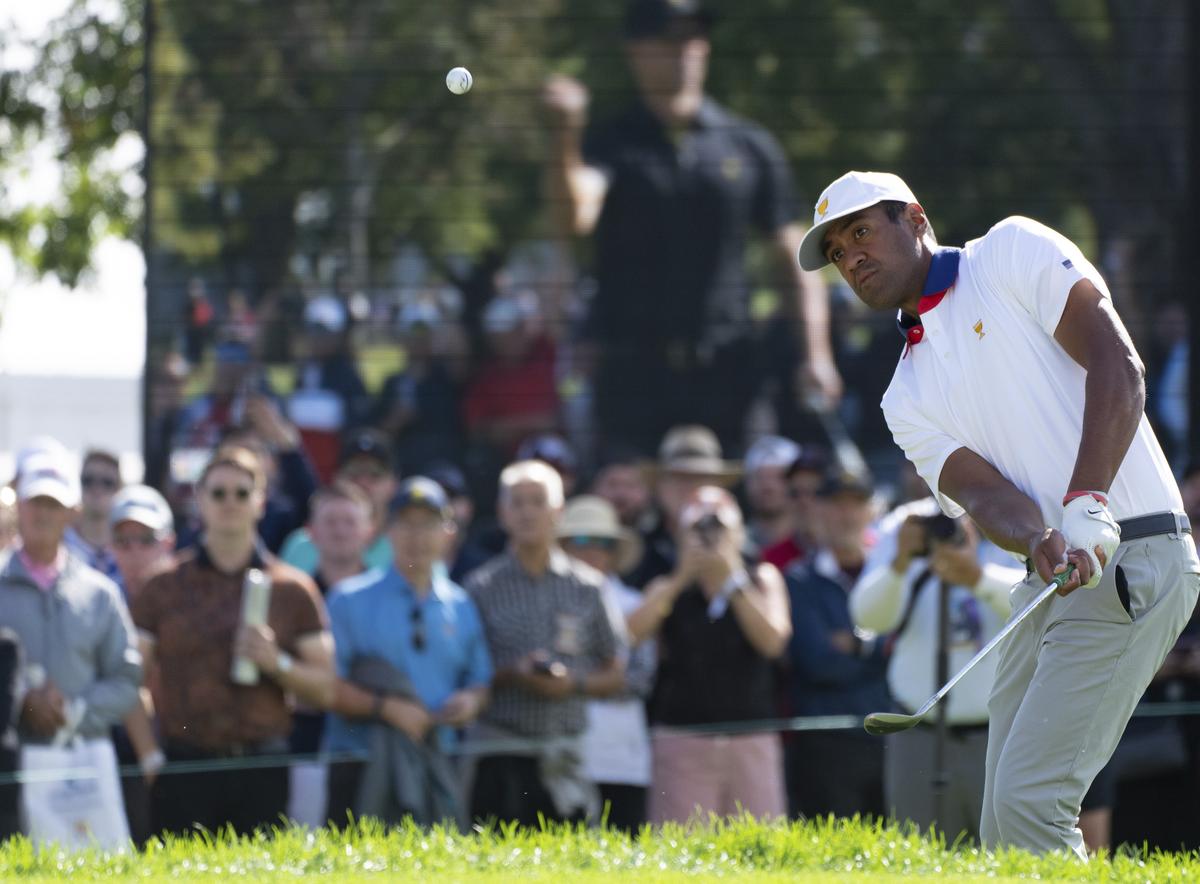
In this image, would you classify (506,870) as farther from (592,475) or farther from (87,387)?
(87,387)

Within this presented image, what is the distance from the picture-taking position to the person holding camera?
8.05 m

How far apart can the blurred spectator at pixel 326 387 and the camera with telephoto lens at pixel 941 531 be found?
14.9 ft

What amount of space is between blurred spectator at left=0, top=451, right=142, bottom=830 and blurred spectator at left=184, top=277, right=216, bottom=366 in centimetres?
313

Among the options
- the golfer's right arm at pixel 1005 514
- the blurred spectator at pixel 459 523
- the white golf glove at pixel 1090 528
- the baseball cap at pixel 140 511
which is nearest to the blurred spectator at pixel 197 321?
the blurred spectator at pixel 459 523

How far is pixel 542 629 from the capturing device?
29.6ft

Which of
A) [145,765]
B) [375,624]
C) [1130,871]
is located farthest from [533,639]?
[1130,871]

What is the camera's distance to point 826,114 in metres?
12.4

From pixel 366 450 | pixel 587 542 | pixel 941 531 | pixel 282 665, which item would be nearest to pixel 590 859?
pixel 941 531

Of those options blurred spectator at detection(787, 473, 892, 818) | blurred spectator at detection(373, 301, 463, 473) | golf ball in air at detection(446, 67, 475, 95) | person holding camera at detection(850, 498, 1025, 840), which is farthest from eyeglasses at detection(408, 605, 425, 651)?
blurred spectator at detection(373, 301, 463, 473)

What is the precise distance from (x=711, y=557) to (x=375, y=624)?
5.12ft

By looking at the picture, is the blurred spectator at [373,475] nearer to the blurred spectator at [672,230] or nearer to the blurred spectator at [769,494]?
the blurred spectator at [672,230]

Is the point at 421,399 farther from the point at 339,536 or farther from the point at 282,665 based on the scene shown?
the point at 282,665

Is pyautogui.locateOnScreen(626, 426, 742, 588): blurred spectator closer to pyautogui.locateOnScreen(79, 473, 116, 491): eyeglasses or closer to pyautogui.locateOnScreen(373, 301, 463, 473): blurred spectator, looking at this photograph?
pyautogui.locateOnScreen(373, 301, 463, 473): blurred spectator

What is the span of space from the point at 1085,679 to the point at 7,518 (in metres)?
6.05
